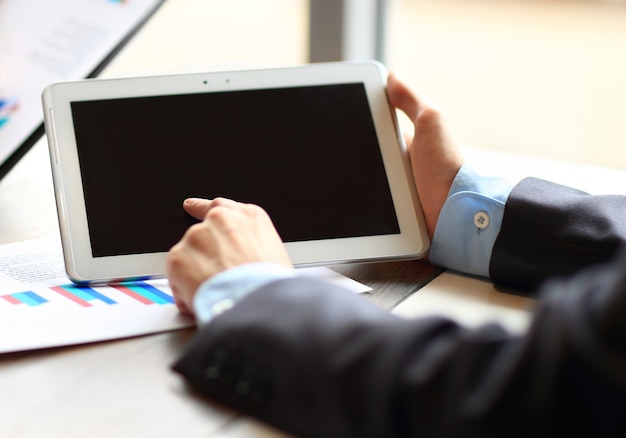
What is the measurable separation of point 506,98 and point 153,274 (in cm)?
143

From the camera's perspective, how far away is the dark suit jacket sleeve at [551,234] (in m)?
0.72

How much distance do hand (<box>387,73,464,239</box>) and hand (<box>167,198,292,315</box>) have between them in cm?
21

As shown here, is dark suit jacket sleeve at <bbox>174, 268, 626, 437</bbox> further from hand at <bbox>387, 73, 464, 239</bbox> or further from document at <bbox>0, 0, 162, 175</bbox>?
document at <bbox>0, 0, 162, 175</bbox>

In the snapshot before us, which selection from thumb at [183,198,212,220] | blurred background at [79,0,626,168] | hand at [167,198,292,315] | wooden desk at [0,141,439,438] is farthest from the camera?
blurred background at [79,0,626,168]

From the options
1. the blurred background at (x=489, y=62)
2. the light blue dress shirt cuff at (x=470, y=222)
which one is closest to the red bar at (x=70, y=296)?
the light blue dress shirt cuff at (x=470, y=222)

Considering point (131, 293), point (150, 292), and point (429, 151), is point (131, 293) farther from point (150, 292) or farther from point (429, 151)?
point (429, 151)

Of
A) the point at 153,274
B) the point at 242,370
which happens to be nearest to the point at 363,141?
the point at 153,274

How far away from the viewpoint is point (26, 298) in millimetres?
709

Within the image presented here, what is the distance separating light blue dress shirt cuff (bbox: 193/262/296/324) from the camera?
1.91 ft

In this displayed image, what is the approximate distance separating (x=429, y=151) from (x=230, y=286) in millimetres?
353

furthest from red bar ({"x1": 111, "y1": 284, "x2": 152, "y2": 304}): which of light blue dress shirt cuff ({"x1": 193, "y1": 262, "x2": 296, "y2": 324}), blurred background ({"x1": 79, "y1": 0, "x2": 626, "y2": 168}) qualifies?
blurred background ({"x1": 79, "y1": 0, "x2": 626, "y2": 168})

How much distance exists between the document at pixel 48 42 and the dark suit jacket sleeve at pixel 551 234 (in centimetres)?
67

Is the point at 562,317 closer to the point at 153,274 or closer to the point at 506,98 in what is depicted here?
the point at 153,274

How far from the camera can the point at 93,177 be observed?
77 cm
